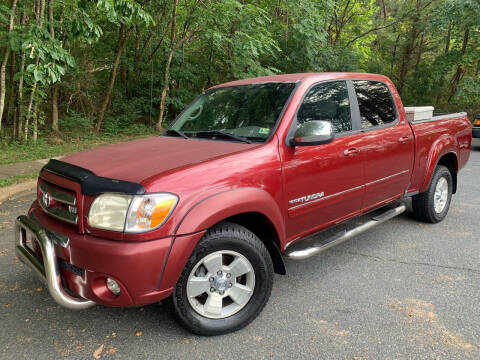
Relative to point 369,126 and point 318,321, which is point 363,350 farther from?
point 369,126

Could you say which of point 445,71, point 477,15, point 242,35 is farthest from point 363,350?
point 445,71

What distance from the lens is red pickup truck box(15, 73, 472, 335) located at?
2119mm

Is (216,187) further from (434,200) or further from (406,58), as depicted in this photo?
(406,58)

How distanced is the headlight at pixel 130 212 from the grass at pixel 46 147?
7096 mm

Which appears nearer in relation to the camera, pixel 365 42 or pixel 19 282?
pixel 19 282

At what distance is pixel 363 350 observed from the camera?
2.33 meters

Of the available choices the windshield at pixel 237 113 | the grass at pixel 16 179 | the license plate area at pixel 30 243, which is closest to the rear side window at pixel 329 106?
the windshield at pixel 237 113

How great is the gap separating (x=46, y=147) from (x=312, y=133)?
944 centimetres

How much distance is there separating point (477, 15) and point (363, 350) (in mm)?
15159

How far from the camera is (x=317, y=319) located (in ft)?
8.79

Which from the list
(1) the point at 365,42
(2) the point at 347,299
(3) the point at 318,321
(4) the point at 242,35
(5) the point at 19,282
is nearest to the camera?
(3) the point at 318,321

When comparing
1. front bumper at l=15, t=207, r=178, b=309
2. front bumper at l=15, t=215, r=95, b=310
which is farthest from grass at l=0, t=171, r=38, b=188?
front bumper at l=15, t=207, r=178, b=309

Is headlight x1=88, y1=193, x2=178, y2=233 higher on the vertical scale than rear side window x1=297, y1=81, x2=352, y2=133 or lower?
lower

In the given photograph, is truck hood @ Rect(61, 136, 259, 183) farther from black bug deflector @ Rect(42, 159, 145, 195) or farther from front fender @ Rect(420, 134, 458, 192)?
front fender @ Rect(420, 134, 458, 192)
